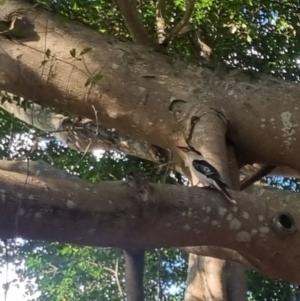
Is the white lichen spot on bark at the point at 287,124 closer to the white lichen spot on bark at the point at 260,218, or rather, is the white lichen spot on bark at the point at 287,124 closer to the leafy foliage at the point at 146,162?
the white lichen spot on bark at the point at 260,218

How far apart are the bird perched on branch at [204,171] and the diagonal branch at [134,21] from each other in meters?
0.45

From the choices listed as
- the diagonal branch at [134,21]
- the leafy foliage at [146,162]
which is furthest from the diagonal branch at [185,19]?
the leafy foliage at [146,162]

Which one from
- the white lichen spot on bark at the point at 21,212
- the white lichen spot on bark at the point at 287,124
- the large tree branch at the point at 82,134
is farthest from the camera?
the large tree branch at the point at 82,134

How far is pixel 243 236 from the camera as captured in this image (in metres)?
1.18

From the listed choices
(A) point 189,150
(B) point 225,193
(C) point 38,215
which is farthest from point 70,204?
(A) point 189,150

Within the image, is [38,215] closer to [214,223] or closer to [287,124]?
[214,223]

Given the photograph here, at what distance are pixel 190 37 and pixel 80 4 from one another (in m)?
0.43

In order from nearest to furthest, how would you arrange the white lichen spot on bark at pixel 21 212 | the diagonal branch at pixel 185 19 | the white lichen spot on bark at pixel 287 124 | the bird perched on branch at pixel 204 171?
the white lichen spot on bark at pixel 21 212, the bird perched on branch at pixel 204 171, the white lichen spot on bark at pixel 287 124, the diagonal branch at pixel 185 19

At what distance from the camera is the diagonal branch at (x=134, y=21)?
1809 millimetres

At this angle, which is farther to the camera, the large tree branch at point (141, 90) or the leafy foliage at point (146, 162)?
the leafy foliage at point (146, 162)

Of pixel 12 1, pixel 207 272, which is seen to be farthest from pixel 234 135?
pixel 12 1

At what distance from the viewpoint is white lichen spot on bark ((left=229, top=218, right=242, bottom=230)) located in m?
1.15

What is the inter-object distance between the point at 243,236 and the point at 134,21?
0.89 m

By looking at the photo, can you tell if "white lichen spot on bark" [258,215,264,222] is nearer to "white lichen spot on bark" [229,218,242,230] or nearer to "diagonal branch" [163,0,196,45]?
"white lichen spot on bark" [229,218,242,230]
